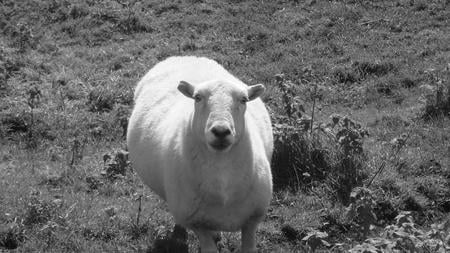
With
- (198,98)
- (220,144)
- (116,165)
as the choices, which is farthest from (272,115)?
(220,144)

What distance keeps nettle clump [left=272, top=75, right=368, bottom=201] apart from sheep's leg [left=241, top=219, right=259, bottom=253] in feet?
5.66

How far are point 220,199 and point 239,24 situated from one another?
785 centimetres

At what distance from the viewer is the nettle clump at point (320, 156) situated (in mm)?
7266

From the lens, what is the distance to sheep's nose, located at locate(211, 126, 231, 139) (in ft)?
15.9

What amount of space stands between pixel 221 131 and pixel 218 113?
0.22 metres

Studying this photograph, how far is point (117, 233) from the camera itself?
639cm

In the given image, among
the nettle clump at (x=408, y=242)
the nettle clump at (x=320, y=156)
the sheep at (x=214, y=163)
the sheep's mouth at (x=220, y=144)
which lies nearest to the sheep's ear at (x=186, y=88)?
the sheep at (x=214, y=163)

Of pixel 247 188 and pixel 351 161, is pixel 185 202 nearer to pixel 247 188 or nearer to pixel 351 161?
pixel 247 188

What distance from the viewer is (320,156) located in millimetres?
7598

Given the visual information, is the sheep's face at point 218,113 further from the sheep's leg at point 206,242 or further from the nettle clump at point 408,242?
the nettle clump at point 408,242

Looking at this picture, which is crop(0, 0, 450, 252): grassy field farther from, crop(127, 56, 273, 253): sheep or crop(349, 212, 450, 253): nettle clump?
crop(127, 56, 273, 253): sheep

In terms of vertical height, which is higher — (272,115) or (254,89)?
(254,89)

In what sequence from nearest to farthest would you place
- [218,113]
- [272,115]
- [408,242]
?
[408,242] → [218,113] → [272,115]

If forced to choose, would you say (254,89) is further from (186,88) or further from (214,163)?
(214,163)
